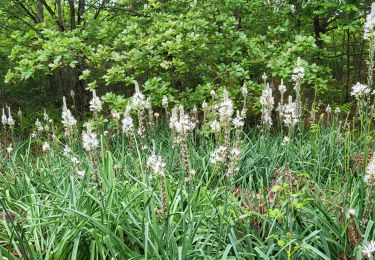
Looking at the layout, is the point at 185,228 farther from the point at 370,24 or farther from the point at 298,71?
the point at 370,24

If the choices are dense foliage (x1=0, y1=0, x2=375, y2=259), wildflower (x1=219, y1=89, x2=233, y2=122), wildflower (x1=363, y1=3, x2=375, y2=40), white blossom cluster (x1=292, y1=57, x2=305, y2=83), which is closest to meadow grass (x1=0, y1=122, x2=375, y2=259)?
dense foliage (x1=0, y1=0, x2=375, y2=259)

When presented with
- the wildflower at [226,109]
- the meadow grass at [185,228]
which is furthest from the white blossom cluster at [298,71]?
the wildflower at [226,109]

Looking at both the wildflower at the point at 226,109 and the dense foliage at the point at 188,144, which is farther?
the dense foliage at the point at 188,144

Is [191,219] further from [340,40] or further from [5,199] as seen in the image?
[340,40]

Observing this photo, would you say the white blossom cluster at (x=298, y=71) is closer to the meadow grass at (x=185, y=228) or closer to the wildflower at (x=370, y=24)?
the wildflower at (x=370, y=24)

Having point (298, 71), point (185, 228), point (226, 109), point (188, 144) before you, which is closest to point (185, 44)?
point (188, 144)

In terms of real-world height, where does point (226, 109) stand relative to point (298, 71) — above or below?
below

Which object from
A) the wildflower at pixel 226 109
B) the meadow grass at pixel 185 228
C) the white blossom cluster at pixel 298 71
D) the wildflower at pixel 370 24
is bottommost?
the meadow grass at pixel 185 228

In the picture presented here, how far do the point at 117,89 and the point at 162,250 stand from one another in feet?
27.6

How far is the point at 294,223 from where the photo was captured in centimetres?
314

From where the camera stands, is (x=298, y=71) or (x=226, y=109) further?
(x=298, y=71)

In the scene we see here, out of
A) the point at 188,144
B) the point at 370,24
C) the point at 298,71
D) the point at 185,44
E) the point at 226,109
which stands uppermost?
the point at 370,24

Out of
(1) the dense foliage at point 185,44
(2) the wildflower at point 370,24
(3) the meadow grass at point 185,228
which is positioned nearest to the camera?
(3) the meadow grass at point 185,228

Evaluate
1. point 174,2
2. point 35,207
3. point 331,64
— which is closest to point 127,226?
point 35,207
